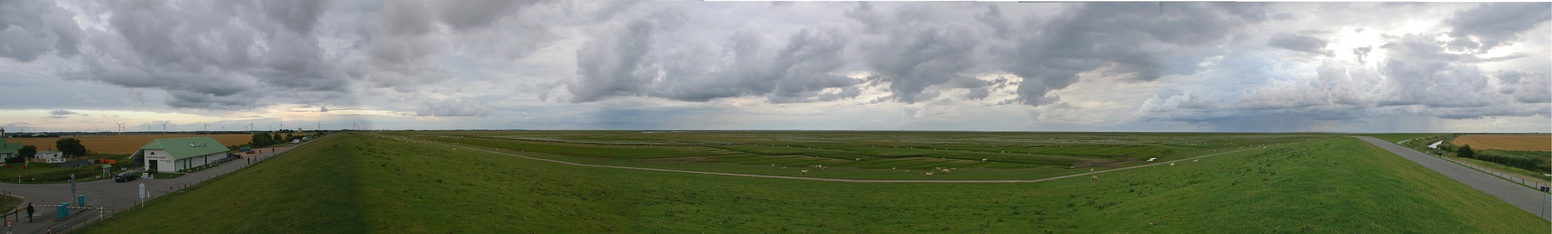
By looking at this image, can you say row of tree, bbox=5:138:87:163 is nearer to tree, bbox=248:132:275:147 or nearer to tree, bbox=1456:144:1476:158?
tree, bbox=248:132:275:147

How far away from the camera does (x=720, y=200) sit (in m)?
33.5

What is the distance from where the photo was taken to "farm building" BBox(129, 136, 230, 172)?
6506cm

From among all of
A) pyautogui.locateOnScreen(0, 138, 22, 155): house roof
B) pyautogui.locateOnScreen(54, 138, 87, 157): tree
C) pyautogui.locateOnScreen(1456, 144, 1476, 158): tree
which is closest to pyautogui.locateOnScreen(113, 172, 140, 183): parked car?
pyautogui.locateOnScreen(0, 138, 22, 155): house roof

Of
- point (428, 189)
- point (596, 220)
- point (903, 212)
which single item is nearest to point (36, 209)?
point (428, 189)

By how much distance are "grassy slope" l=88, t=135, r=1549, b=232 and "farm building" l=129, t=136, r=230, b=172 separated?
1654 inches

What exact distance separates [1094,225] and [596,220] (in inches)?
808

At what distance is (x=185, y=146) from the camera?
71125 mm

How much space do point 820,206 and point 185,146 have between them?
8347 centimetres

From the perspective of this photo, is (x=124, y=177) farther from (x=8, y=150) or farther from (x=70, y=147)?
(x=70, y=147)

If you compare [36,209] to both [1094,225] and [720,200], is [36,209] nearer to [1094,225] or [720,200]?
[720,200]

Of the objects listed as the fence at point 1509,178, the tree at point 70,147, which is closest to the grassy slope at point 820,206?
the fence at point 1509,178

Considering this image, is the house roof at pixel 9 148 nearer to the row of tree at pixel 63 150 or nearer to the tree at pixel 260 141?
the row of tree at pixel 63 150

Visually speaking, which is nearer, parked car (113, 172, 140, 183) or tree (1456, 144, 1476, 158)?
parked car (113, 172, 140, 183)

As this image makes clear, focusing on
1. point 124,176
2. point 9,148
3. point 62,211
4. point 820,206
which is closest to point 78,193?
point 124,176
